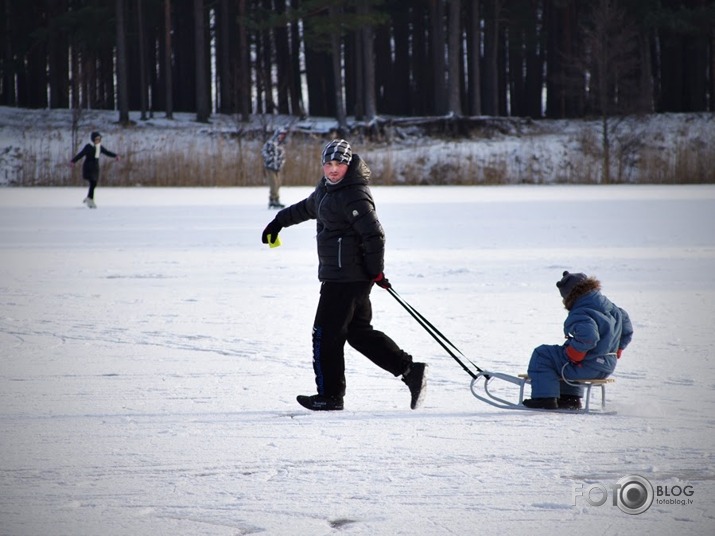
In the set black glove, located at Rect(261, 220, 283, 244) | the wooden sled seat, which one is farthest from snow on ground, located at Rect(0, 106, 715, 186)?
the wooden sled seat

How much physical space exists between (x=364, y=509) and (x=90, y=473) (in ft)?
3.64

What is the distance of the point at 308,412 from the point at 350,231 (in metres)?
0.89

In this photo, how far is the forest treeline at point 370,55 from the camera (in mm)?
38000

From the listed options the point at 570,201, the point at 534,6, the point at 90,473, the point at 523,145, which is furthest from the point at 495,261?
the point at 534,6

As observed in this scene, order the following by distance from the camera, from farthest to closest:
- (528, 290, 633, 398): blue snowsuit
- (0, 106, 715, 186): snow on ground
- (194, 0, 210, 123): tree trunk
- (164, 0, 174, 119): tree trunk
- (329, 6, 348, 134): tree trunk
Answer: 1. (164, 0, 174, 119): tree trunk
2. (194, 0, 210, 123): tree trunk
3. (329, 6, 348, 134): tree trunk
4. (0, 106, 715, 186): snow on ground
5. (528, 290, 633, 398): blue snowsuit

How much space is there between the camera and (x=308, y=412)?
14.9ft

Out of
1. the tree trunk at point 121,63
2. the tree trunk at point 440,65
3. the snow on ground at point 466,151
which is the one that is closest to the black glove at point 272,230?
the snow on ground at point 466,151

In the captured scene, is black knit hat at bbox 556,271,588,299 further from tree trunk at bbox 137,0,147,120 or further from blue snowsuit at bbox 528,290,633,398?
tree trunk at bbox 137,0,147,120

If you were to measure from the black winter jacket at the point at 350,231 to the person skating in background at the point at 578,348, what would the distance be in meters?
0.88

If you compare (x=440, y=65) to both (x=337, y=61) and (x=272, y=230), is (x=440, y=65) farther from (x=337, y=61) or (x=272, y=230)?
(x=272, y=230)

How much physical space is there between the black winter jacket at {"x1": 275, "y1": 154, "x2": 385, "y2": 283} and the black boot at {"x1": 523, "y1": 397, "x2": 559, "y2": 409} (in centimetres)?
97

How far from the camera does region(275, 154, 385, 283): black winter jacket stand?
175 inches

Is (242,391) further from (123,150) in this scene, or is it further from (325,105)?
(325,105)

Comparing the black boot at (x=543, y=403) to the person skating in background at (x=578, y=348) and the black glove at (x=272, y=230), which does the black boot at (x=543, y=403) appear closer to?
the person skating in background at (x=578, y=348)
